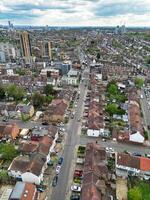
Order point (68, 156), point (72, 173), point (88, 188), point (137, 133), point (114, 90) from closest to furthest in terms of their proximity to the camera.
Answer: point (88, 188)
point (72, 173)
point (68, 156)
point (137, 133)
point (114, 90)

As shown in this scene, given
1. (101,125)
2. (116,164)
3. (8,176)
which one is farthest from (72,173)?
(101,125)

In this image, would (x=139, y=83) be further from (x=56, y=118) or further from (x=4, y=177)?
(x=4, y=177)

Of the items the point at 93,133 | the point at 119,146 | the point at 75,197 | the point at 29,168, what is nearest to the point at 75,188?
the point at 75,197

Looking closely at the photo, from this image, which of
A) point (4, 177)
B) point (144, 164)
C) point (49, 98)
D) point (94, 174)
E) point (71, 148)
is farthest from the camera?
point (49, 98)

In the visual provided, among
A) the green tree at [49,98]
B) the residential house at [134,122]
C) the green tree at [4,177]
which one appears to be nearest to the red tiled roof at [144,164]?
the residential house at [134,122]

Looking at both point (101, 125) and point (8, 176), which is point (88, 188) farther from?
point (101, 125)

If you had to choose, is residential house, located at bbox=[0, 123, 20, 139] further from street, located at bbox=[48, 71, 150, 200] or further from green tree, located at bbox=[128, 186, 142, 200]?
green tree, located at bbox=[128, 186, 142, 200]
